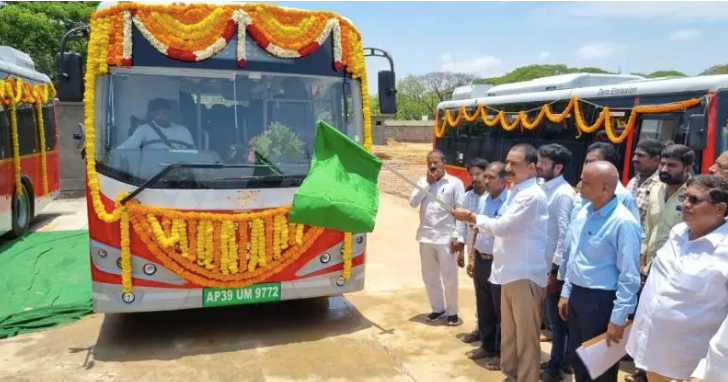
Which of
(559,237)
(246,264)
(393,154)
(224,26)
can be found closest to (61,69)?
(224,26)

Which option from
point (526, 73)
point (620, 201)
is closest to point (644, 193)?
point (620, 201)

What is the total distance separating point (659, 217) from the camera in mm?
4137

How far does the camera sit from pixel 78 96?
4.77m

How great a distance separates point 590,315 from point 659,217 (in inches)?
46.3

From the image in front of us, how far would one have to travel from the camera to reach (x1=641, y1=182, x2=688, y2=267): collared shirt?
13.1 ft

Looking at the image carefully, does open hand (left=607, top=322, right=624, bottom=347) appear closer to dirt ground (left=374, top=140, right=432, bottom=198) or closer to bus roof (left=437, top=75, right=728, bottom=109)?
bus roof (left=437, top=75, right=728, bottom=109)

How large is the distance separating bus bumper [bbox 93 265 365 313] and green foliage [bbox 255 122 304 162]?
112 centimetres

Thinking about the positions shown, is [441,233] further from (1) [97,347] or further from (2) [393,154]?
(2) [393,154]

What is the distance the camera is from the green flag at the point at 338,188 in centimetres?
442

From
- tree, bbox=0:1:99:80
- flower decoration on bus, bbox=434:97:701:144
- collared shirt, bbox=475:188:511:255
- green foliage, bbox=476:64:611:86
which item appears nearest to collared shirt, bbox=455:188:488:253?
collared shirt, bbox=475:188:511:255

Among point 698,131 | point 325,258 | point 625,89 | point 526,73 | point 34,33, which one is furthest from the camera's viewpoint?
point 526,73

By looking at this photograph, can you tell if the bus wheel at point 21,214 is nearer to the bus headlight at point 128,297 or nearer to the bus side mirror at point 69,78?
the bus side mirror at point 69,78

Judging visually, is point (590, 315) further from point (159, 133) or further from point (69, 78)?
point (69, 78)

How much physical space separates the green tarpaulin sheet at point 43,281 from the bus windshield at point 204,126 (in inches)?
84.3
